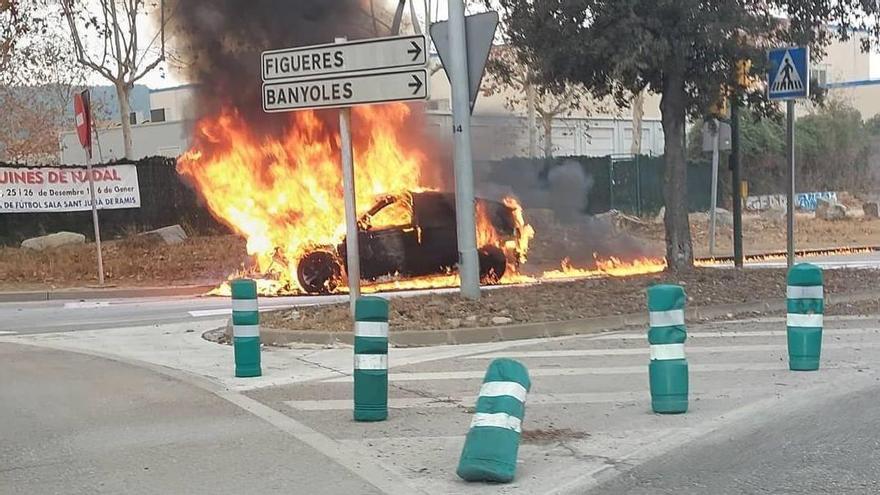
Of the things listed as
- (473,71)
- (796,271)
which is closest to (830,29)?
(473,71)

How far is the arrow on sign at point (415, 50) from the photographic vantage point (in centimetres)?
904

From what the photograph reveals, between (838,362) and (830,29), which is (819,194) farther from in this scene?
(838,362)

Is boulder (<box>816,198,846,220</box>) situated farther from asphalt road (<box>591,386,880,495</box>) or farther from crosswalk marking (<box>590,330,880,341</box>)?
asphalt road (<box>591,386,880,495</box>)

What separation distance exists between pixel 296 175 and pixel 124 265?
4381 mm

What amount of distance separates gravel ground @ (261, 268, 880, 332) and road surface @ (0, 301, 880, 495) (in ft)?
2.13

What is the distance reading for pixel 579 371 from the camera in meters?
8.26

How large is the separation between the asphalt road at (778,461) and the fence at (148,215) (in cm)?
1817

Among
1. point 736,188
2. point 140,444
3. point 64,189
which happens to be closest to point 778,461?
point 140,444

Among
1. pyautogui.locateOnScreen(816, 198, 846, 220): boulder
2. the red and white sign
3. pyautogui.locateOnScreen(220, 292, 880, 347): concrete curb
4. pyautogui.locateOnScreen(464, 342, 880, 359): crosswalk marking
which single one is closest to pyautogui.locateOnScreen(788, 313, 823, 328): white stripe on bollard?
pyautogui.locateOnScreen(464, 342, 880, 359): crosswalk marking

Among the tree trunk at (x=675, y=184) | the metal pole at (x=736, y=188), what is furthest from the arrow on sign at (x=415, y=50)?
the metal pole at (x=736, y=188)

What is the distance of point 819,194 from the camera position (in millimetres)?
37344

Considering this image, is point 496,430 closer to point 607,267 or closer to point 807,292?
point 807,292

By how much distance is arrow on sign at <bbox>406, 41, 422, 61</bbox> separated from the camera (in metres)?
9.04

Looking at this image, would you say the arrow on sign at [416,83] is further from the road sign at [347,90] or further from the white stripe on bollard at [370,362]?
the white stripe on bollard at [370,362]
